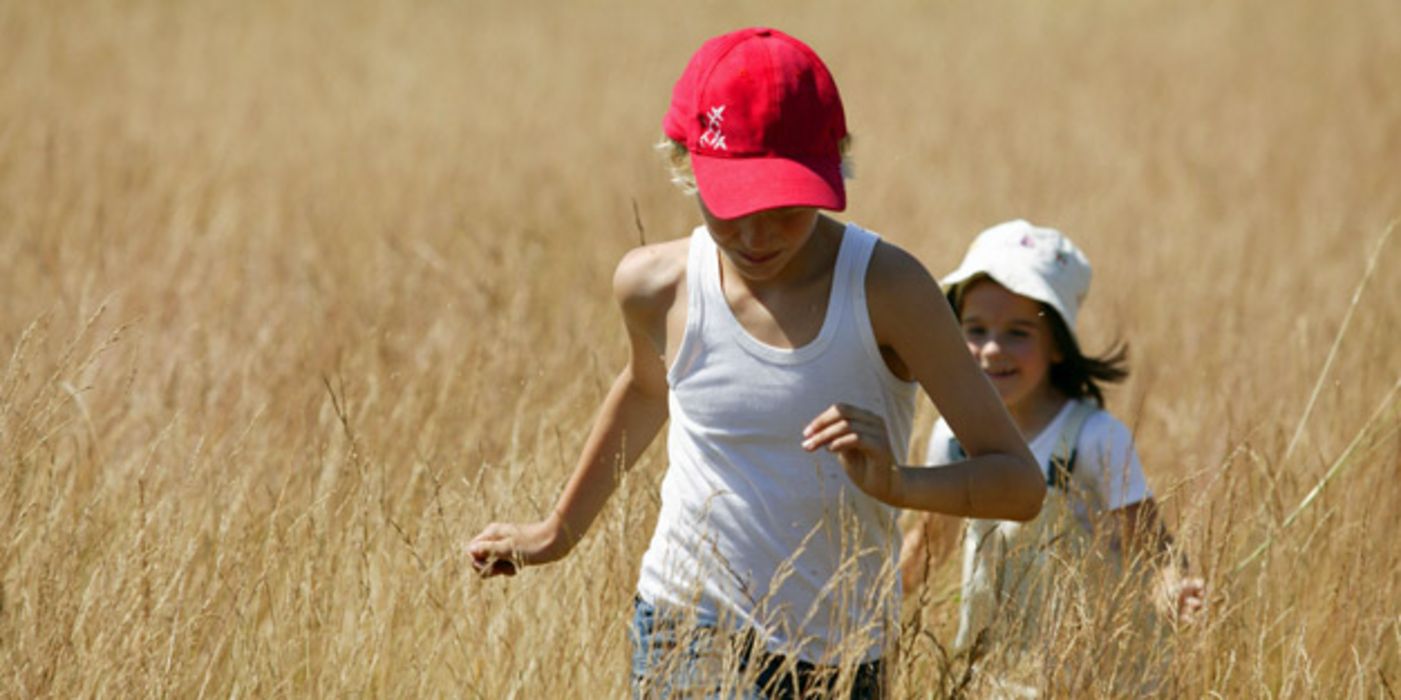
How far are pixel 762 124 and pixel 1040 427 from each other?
1.33 m

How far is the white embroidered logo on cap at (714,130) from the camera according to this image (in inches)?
102

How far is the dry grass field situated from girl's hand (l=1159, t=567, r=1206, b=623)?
48 mm

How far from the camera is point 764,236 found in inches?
102

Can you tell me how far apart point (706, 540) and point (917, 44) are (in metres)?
11.6

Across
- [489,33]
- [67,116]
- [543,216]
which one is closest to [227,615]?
[543,216]

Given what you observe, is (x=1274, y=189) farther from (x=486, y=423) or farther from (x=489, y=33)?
(x=489, y=33)

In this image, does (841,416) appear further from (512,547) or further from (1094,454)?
(1094,454)

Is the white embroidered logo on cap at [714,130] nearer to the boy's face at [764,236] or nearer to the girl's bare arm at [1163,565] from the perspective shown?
the boy's face at [764,236]

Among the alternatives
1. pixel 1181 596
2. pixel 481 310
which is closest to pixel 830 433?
pixel 1181 596

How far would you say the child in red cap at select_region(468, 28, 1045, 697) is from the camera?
8.38ft

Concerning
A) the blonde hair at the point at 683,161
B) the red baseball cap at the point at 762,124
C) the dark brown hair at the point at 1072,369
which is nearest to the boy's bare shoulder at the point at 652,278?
the blonde hair at the point at 683,161

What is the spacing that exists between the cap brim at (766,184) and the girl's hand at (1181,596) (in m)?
0.90

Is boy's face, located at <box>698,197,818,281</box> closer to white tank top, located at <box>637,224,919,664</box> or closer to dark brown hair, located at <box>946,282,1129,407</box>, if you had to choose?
white tank top, located at <box>637,224,919,664</box>

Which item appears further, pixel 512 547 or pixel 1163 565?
pixel 1163 565
